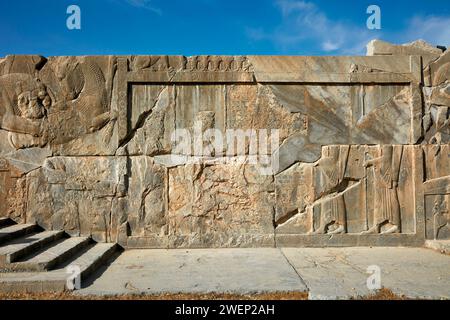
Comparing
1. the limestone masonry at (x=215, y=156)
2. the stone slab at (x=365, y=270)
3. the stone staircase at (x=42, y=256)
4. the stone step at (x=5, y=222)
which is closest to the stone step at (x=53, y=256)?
the stone staircase at (x=42, y=256)

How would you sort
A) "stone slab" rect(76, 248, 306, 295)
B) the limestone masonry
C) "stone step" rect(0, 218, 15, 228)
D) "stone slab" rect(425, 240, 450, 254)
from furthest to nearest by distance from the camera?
the limestone masonry
"stone step" rect(0, 218, 15, 228)
"stone slab" rect(425, 240, 450, 254)
"stone slab" rect(76, 248, 306, 295)

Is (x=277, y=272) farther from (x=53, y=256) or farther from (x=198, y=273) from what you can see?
(x=53, y=256)

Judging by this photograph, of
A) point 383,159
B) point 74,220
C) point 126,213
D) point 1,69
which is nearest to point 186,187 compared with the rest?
point 126,213

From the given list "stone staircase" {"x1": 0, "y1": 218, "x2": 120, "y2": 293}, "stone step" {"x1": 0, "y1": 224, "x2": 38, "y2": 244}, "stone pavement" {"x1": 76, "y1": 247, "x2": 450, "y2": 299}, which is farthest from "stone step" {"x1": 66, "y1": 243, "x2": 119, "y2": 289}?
"stone step" {"x1": 0, "y1": 224, "x2": 38, "y2": 244}

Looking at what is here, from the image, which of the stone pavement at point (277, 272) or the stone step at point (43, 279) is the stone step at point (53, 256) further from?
the stone pavement at point (277, 272)

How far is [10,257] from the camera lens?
4984mm

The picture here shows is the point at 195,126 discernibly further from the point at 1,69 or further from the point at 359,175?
the point at 1,69

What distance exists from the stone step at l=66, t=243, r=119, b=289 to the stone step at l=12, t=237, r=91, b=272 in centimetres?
18

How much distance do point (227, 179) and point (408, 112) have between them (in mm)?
3835

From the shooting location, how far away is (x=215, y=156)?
7.08 m

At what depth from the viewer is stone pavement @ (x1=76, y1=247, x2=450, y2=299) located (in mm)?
4480

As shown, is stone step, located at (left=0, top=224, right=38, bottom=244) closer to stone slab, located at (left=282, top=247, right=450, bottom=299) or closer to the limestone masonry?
the limestone masonry

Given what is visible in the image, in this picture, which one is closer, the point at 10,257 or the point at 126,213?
the point at 10,257

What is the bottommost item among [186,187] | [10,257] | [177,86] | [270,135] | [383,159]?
[10,257]
